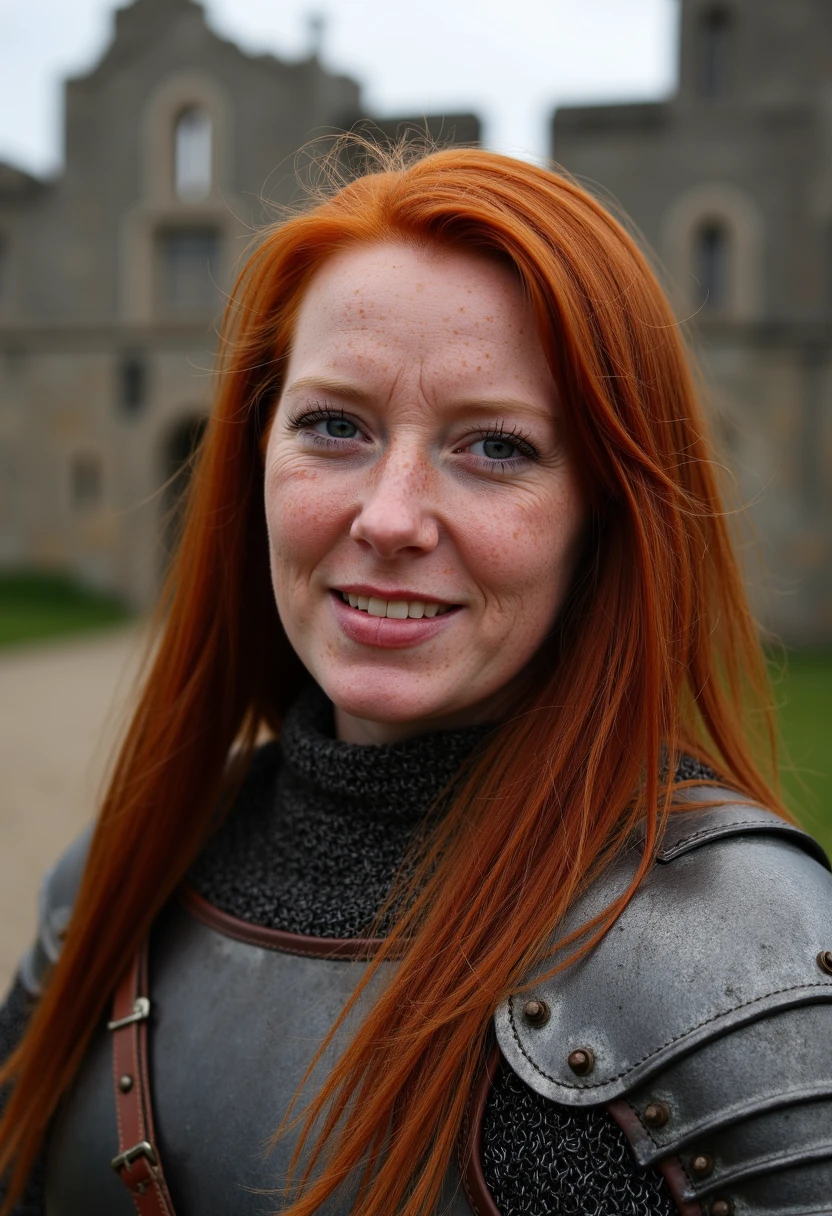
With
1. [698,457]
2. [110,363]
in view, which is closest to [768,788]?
[698,457]

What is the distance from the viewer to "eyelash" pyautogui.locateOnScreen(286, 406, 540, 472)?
1537mm

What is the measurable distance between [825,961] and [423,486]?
74 centimetres

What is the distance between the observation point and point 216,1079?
1621 millimetres

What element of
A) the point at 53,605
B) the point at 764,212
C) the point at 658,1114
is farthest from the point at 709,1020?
the point at 53,605

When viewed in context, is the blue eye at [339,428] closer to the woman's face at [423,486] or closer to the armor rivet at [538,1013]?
the woman's face at [423,486]

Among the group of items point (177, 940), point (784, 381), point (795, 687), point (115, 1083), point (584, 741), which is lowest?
point (795, 687)

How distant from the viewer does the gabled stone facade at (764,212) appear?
17.5 metres

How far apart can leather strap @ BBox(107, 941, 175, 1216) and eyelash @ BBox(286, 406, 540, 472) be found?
2.83 ft

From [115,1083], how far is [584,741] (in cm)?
85

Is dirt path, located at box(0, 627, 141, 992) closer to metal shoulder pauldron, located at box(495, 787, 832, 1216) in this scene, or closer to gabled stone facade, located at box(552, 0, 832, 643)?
metal shoulder pauldron, located at box(495, 787, 832, 1216)

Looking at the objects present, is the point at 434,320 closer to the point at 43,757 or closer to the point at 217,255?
the point at 43,757

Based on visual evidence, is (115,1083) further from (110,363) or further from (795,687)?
(110,363)

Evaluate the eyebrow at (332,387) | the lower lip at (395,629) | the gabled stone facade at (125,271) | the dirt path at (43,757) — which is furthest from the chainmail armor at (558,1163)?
the gabled stone facade at (125,271)

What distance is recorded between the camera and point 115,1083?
1704 millimetres
